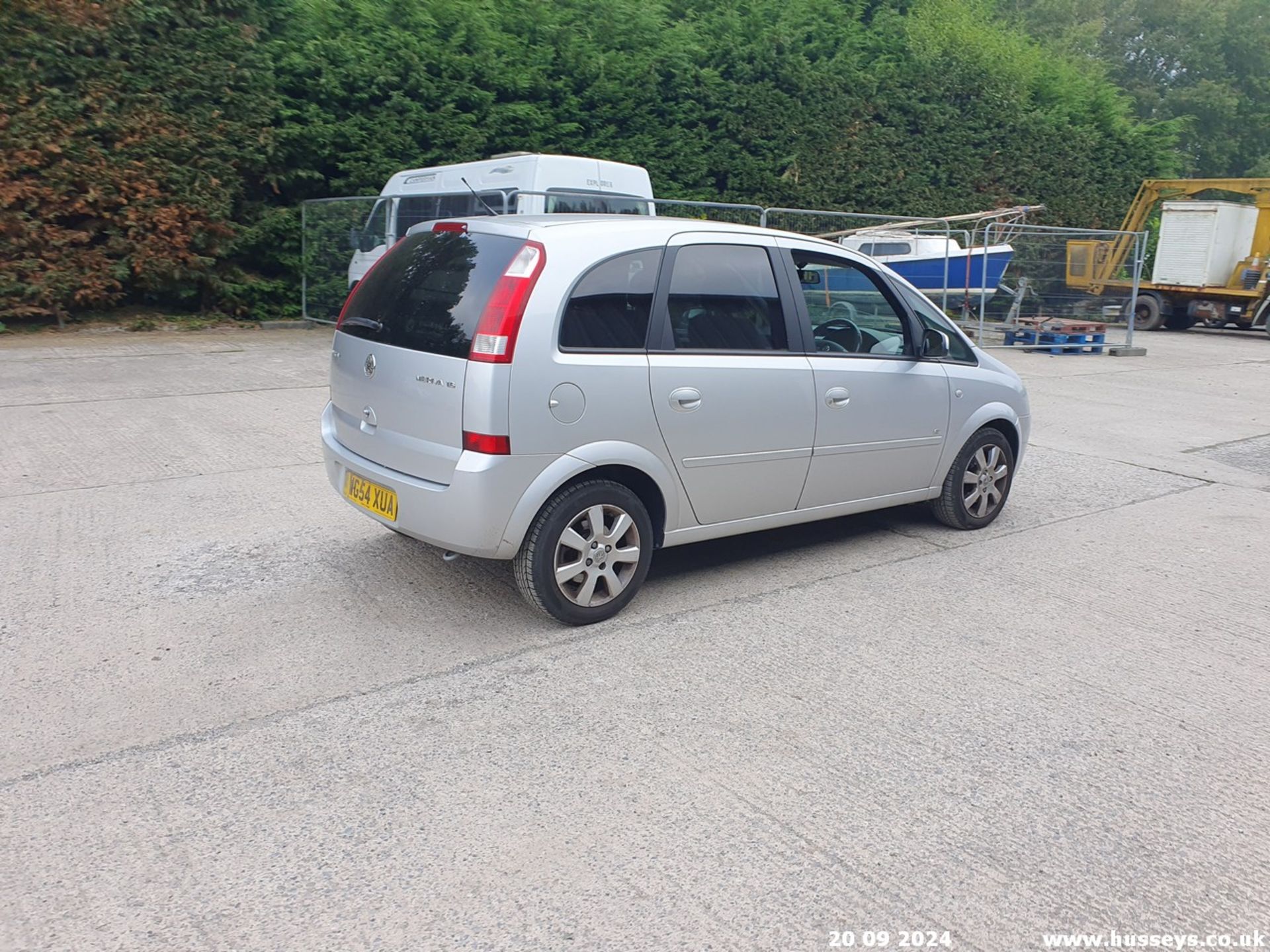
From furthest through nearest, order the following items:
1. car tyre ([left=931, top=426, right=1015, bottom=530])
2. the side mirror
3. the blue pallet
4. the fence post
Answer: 1. the blue pallet
2. the fence post
3. car tyre ([left=931, top=426, right=1015, bottom=530])
4. the side mirror

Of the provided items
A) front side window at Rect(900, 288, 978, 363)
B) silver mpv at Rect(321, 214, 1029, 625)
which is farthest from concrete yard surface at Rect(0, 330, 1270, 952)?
front side window at Rect(900, 288, 978, 363)

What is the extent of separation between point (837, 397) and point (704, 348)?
898 millimetres

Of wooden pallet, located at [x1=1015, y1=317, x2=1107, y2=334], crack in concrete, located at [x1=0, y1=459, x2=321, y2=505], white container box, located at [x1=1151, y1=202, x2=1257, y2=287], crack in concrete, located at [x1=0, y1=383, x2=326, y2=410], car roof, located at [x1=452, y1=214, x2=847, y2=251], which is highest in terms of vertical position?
white container box, located at [x1=1151, y1=202, x2=1257, y2=287]

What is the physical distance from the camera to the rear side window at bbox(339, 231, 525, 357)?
14.0ft

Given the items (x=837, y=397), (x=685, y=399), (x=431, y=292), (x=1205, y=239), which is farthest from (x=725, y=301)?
(x=1205, y=239)

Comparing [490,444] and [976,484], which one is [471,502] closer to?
[490,444]

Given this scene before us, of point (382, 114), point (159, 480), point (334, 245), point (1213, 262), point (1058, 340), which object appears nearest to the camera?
point (159, 480)

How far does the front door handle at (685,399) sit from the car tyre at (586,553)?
438 millimetres

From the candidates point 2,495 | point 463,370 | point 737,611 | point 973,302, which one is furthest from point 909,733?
point 973,302

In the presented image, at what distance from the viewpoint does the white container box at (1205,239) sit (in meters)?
20.4

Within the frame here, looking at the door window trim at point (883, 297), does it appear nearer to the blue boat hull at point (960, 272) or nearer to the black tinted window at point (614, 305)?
the black tinted window at point (614, 305)

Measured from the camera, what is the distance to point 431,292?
4.50 m

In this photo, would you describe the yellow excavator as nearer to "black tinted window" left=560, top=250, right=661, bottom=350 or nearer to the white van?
the white van

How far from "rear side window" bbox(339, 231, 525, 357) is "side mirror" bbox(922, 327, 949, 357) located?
256 cm
